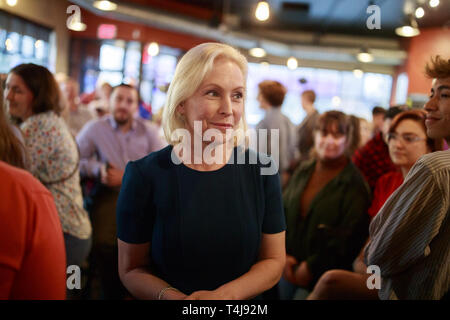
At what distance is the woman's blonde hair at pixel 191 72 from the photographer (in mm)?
1119

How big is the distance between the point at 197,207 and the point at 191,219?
1.4 inches

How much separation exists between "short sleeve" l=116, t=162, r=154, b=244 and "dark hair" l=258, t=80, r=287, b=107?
248cm

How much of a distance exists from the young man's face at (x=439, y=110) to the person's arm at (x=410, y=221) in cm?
12

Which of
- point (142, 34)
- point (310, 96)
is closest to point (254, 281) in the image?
point (310, 96)

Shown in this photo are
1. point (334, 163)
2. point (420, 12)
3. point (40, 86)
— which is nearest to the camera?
point (420, 12)

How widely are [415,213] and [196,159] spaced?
0.65 m

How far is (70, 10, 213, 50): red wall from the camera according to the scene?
9.16 m

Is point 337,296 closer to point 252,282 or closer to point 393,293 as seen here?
point 393,293

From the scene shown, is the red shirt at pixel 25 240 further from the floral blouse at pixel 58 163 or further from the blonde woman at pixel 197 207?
the floral blouse at pixel 58 163

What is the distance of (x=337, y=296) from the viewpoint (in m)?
1.90

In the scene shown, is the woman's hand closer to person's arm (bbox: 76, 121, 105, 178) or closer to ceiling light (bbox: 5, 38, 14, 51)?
person's arm (bbox: 76, 121, 105, 178)

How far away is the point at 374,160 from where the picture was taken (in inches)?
102

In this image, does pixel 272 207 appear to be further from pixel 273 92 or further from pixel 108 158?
pixel 273 92
